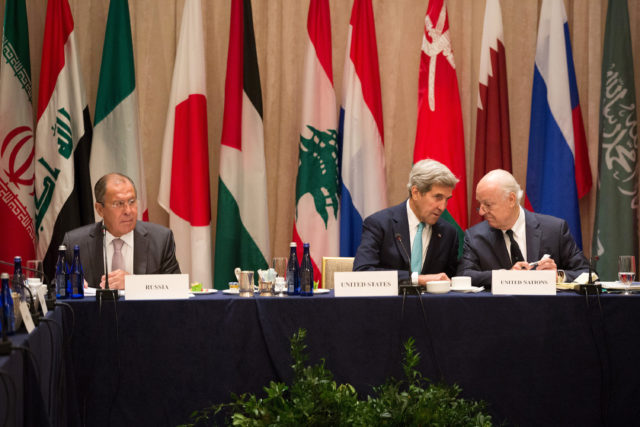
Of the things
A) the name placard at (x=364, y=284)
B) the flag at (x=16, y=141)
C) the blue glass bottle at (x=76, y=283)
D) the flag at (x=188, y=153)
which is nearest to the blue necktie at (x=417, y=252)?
the name placard at (x=364, y=284)

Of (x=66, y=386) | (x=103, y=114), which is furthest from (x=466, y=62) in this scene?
(x=66, y=386)

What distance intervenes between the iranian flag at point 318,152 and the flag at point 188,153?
71cm

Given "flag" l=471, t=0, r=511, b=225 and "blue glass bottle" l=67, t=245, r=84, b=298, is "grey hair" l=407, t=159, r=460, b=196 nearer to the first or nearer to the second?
"flag" l=471, t=0, r=511, b=225

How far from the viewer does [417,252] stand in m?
4.03

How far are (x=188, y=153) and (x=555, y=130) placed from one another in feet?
9.07

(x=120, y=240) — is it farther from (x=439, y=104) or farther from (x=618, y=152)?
(x=618, y=152)

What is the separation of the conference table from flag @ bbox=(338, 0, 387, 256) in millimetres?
2081

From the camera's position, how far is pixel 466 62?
18.0 feet

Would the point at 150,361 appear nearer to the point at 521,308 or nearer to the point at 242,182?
the point at 521,308

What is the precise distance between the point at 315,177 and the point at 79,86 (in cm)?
184

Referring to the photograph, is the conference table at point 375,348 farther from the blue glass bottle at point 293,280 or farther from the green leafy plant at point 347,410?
the green leafy plant at point 347,410

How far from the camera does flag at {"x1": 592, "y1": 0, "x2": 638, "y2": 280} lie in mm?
5090

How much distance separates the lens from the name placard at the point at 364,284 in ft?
10.4

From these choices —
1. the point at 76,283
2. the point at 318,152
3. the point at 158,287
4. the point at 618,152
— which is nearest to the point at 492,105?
the point at 618,152
